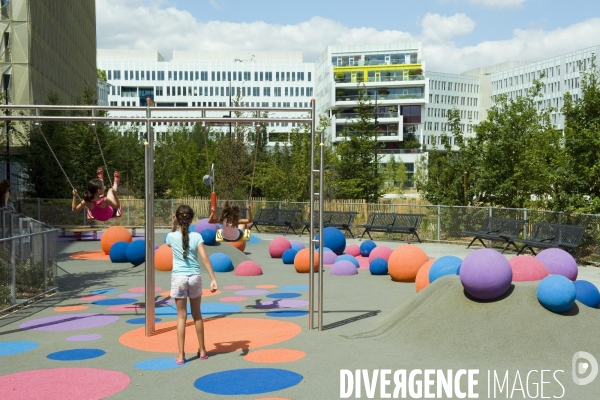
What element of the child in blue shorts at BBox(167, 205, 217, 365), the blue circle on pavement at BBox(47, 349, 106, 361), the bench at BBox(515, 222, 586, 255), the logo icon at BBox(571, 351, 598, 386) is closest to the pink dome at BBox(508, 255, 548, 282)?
the logo icon at BBox(571, 351, 598, 386)

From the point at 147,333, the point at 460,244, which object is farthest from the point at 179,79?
the point at 147,333

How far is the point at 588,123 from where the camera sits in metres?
20.2

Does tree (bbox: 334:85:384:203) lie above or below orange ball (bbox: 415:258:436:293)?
above

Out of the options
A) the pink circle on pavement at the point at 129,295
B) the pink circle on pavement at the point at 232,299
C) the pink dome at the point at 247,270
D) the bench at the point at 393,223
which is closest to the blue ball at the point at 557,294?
the pink circle on pavement at the point at 232,299

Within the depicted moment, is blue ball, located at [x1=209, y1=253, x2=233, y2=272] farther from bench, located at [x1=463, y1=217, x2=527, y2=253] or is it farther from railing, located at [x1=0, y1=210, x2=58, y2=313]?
bench, located at [x1=463, y1=217, x2=527, y2=253]

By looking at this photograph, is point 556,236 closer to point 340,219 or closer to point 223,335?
point 340,219

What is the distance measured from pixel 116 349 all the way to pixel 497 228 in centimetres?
1642

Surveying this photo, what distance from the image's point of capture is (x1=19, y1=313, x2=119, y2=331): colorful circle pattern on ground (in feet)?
35.0

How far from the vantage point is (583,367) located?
8.04 metres

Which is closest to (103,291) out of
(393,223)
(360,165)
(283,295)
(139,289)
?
(139,289)

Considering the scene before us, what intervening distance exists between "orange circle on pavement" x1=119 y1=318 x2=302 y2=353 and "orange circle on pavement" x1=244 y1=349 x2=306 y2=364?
351mm

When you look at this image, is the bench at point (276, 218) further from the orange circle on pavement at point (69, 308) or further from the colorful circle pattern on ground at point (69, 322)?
the colorful circle pattern on ground at point (69, 322)

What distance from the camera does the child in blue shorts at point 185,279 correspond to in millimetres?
8320

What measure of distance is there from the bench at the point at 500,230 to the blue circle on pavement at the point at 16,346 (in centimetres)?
1539
